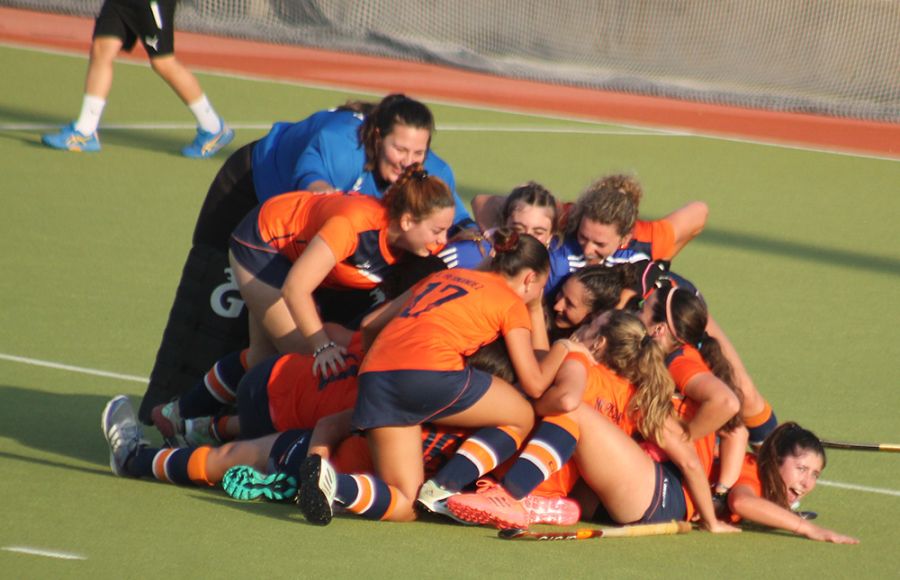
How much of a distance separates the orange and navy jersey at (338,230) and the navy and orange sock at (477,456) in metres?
0.90

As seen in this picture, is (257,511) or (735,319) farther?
(735,319)

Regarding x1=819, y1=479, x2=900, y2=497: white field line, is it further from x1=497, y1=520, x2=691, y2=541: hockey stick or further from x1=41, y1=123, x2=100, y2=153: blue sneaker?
x1=41, y1=123, x2=100, y2=153: blue sneaker

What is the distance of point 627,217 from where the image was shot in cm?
609

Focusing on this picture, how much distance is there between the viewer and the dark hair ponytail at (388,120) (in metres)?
6.09

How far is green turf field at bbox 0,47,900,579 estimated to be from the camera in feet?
15.4

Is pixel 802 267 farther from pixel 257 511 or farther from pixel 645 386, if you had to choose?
pixel 257 511

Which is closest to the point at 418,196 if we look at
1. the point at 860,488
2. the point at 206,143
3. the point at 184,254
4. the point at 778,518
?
the point at 778,518

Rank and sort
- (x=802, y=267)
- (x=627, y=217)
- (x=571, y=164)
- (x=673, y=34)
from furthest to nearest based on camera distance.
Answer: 1. (x=673, y=34)
2. (x=571, y=164)
3. (x=802, y=267)
4. (x=627, y=217)

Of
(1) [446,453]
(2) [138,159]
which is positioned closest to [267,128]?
(2) [138,159]

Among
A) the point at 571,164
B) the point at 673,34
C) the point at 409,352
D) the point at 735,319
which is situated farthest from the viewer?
the point at 673,34

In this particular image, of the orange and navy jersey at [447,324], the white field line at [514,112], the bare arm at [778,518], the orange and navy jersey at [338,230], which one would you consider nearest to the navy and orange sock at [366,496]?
the orange and navy jersey at [447,324]

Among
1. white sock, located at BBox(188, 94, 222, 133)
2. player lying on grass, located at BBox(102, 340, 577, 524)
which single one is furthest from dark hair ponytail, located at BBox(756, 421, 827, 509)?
white sock, located at BBox(188, 94, 222, 133)

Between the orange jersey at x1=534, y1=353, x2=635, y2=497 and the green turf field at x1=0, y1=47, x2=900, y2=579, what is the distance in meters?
0.34

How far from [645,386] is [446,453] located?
74cm
